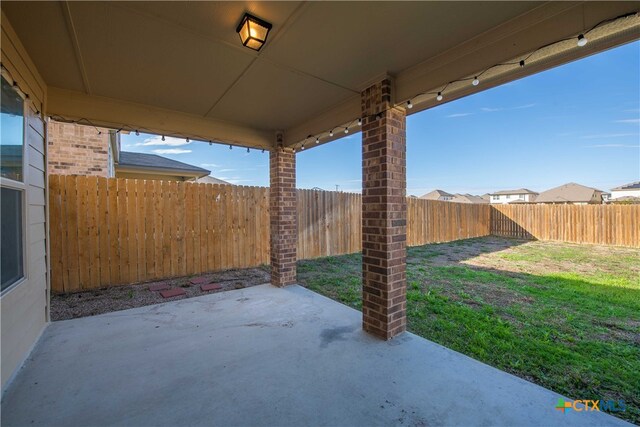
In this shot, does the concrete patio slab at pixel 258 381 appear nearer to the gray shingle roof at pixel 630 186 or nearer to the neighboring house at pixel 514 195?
the neighboring house at pixel 514 195

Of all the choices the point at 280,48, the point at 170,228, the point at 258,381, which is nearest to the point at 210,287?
the point at 170,228

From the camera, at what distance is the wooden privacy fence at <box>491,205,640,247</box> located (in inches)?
367

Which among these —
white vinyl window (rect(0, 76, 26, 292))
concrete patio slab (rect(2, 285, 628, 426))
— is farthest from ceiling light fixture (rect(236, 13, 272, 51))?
concrete patio slab (rect(2, 285, 628, 426))

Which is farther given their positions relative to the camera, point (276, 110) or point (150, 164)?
point (150, 164)

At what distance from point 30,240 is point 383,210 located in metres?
3.49

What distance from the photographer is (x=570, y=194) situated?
27.0 m

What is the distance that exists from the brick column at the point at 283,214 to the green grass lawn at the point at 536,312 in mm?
540

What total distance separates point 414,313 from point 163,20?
3.93 metres

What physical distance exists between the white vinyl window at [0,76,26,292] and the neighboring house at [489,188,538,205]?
46.8 m

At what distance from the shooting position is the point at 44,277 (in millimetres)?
3045

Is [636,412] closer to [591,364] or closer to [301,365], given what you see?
[591,364]

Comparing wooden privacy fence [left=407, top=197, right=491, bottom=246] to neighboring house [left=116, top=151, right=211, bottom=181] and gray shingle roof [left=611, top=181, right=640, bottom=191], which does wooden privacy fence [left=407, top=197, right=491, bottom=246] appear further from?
gray shingle roof [left=611, top=181, right=640, bottom=191]

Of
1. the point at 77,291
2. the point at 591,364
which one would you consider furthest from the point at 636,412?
the point at 77,291

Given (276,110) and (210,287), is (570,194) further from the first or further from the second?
(210,287)
